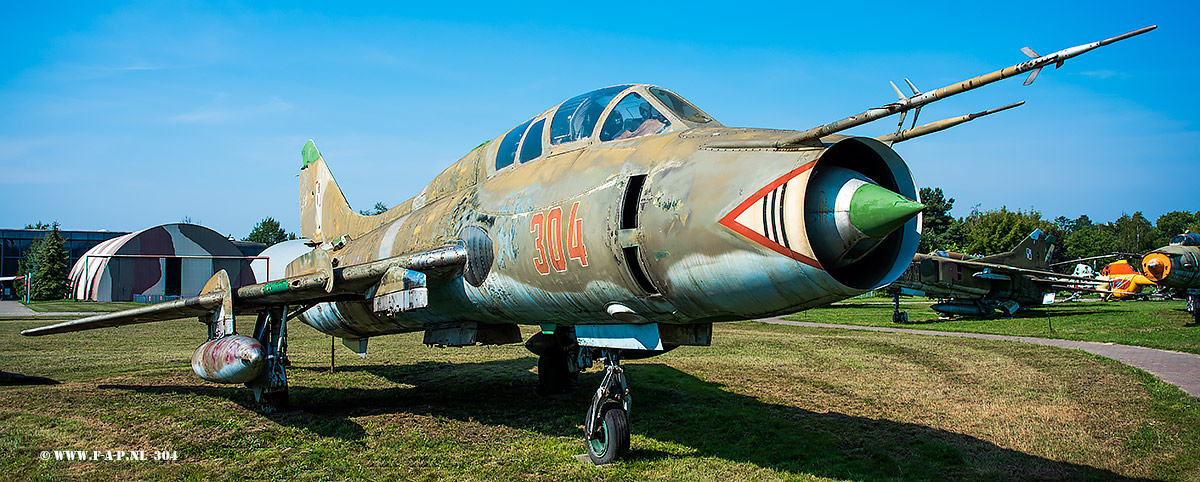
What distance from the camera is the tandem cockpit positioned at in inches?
242

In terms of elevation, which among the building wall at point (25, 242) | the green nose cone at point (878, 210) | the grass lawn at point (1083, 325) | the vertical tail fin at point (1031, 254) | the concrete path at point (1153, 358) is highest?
the building wall at point (25, 242)

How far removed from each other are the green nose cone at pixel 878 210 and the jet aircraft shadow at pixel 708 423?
139 inches

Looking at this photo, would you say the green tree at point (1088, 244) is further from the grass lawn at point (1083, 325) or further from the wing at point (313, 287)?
the wing at point (313, 287)

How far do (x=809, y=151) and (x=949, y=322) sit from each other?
28380 mm

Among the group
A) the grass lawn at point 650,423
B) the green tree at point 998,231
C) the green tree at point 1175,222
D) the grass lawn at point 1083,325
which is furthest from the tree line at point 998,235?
the grass lawn at point 650,423

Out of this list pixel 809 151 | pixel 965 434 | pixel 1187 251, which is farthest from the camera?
pixel 1187 251

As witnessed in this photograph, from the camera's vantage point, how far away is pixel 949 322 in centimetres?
2906

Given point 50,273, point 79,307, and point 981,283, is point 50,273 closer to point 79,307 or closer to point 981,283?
point 79,307

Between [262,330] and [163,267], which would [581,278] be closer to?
[262,330]

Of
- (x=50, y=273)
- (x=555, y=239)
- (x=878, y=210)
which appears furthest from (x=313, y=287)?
(x=50, y=273)

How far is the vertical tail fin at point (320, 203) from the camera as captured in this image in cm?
1308

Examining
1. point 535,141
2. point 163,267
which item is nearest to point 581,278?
point 535,141

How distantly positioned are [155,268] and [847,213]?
2305 inches

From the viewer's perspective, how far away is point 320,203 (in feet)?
45.4
